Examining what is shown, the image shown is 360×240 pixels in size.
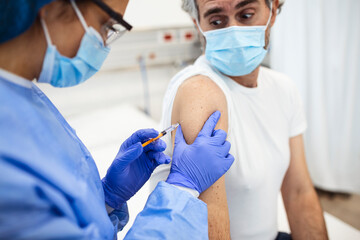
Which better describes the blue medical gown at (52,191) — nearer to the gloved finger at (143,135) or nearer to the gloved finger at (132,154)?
the gloved finger at (132,154)

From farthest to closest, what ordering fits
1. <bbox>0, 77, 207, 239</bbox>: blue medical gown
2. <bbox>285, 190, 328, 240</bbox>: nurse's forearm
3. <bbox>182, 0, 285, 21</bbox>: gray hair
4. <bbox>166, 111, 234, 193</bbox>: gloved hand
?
<bbox>285, 190, 328, 240</bbox>: nurse's forearm
<bbox>182, 0, 285, 21</bbox>: gray hair
<bbox>166, 111, 234, 193</bbox>: gloved hand
<bbox>0, 77, 207, 239</bbox>: blue medical gown

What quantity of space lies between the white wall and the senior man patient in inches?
60.6

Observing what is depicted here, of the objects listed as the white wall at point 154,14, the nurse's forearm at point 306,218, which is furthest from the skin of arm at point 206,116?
the white wall at point 154,14

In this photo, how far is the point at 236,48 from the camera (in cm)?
98

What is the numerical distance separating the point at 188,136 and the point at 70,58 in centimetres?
44

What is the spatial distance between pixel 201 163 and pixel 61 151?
410mm

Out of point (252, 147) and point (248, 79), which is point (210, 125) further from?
point (248, 79)

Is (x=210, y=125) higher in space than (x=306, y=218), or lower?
higher

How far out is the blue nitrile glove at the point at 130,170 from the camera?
0.93 meters

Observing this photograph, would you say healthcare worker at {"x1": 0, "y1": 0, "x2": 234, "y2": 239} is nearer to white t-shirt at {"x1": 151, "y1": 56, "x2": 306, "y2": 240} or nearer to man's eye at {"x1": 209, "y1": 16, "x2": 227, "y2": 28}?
white t-shirt at {"x1": 151, "y1": 56, "x2": 306, "y2": 240}

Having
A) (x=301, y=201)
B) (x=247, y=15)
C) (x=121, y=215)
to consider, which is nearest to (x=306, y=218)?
(x=301, y=201)

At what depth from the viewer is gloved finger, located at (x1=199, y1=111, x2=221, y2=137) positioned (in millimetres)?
823

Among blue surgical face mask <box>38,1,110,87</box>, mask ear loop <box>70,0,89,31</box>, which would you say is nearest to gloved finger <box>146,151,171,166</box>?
blue surgical face mask <box>38,1,110,87</box>

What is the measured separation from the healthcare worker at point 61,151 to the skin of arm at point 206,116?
0.04 m
